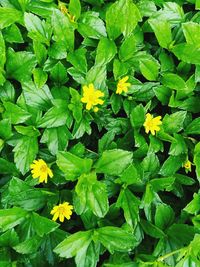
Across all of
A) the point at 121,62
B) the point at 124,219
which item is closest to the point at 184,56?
the point at 121,62

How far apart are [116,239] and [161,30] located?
29.1 inches

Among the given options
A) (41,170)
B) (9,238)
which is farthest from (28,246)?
(41,170)

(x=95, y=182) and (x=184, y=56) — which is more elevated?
(x=184, y=56)

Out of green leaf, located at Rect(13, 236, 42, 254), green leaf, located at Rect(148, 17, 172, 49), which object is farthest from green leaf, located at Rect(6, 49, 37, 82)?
green leaf, located at Rect(13, 236, 42, 254)

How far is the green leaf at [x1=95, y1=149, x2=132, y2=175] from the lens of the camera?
1528 mm

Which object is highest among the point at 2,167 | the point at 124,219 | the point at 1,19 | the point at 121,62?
the point at 1,19

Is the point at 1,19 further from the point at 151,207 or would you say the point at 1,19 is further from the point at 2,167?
the point at 151,207

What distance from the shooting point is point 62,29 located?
1.67 metres

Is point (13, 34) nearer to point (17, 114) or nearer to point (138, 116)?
point (17, 114)

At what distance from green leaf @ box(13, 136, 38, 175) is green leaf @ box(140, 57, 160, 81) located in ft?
1.45

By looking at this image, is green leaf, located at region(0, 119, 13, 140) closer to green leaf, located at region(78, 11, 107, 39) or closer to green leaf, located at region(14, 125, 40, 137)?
green leaf, located at region(14, 125, 40, 137)

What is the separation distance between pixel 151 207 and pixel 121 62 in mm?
514

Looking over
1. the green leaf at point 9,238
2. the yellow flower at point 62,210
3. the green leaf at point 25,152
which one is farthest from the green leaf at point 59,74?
the green leaf at point 9,238

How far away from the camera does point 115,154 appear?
5.04 feet
